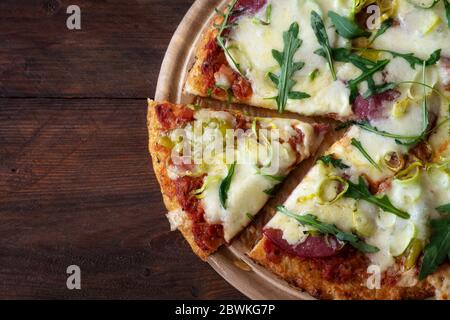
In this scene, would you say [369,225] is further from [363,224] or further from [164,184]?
[164,184]

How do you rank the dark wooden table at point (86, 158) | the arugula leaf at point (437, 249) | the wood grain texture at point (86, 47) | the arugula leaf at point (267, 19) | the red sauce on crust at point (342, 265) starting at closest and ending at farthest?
the arugula leaf at point (437, 249) → the red sauce on crust at point (342, 265) → the arugula leaf at point (267, 19) → the dark wooden table at point (86, 158) → the wood grain texture at point (86, 47)

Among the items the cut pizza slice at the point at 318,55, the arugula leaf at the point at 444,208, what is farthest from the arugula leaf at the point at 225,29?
the arugula leaf at the point at 444,208

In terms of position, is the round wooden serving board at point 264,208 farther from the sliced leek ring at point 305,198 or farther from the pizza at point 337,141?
the sliced leek ring at point 305,198

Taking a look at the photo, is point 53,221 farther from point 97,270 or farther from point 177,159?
point 177,159

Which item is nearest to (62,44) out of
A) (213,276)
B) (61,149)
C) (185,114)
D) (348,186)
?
(61,149)

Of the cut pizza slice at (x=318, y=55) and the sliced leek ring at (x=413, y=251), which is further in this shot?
the cut pizza slice at (x=318, y=55)

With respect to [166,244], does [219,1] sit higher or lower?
higher

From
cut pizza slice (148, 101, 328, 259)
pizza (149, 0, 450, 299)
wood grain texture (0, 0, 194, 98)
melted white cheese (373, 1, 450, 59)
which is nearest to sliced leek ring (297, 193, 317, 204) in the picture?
pizza (149, 0, 450, 299)

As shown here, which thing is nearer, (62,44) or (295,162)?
(295,162)
